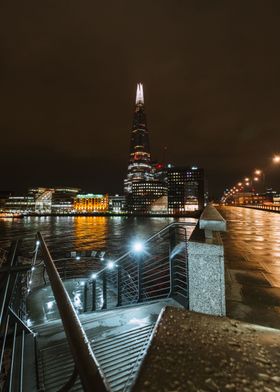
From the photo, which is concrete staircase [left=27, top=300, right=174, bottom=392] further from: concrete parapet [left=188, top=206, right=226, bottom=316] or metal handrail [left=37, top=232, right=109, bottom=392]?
metal handrail [left=37, top=232, right=109, bottom=392]

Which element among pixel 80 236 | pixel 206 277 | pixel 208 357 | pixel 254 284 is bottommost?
pixel 80 236

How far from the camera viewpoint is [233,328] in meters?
3.01

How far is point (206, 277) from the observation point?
3.62 meters

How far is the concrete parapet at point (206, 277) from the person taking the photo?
3.53 m

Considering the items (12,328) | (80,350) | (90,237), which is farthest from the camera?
(90,237)

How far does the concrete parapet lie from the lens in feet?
11.6

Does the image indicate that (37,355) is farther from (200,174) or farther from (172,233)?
(200,174)

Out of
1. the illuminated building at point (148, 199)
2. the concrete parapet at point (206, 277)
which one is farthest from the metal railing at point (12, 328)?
the illuminated building at point (148, 199)

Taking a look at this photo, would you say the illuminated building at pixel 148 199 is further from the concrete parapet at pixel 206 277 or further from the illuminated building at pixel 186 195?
the concrete parapet at pixel 206 277

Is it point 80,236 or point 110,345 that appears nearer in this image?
point 110,345

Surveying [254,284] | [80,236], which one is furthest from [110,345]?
[80,236]

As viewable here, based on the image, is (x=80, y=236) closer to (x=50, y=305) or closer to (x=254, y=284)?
(x=50, y=305)

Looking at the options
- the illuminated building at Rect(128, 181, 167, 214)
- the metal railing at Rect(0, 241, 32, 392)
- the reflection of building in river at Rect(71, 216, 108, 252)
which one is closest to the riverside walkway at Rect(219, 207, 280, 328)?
the metal railing at Rect(0, 241, 32, 392)

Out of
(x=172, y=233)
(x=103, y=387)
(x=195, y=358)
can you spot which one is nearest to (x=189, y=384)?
(x=195, y=358)
